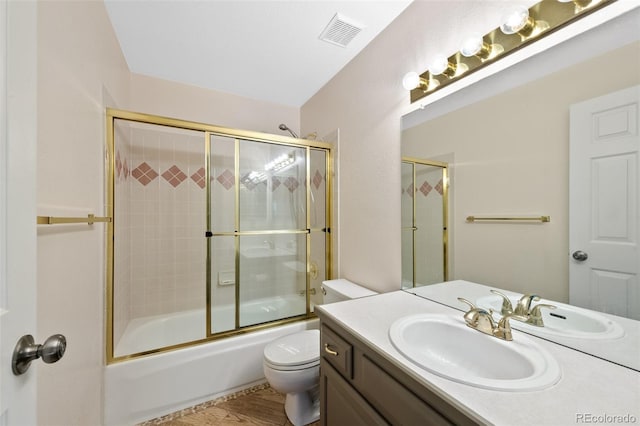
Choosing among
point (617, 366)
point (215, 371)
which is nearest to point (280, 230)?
point (215, 371)

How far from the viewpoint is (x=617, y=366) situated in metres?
0.70

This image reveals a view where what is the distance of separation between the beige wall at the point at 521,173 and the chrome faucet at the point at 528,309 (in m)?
0.04

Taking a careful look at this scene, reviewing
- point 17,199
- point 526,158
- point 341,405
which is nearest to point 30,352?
point 17,199

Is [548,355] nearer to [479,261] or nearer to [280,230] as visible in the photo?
[479,261]

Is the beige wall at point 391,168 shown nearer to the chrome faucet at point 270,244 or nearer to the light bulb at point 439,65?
the light bulb at point 439,65

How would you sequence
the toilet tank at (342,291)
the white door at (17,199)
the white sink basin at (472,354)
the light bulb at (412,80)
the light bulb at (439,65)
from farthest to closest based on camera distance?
the toilet tank at (342,291)
the light bulb at (412,80)
the light bulb at (439,65)
the white sink basin at (472,354)
the white door at (17,199)

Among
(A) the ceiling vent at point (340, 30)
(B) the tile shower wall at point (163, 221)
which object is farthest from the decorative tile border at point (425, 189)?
(B) the tile shower wall at point (163, 221)

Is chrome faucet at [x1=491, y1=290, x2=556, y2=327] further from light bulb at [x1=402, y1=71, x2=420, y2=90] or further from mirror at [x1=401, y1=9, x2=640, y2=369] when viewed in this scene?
light bulb at [x1=402, y1=71, x2=420, y2=90]

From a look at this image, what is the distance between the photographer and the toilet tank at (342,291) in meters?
1.71

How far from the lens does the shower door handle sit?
47cm

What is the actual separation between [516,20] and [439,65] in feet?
1.07

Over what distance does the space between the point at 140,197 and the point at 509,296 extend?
268cm

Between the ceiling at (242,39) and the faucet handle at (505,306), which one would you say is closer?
the faucet handle at (505,306)

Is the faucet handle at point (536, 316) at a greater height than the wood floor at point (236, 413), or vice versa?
the faucet handle at point (536, 316)
